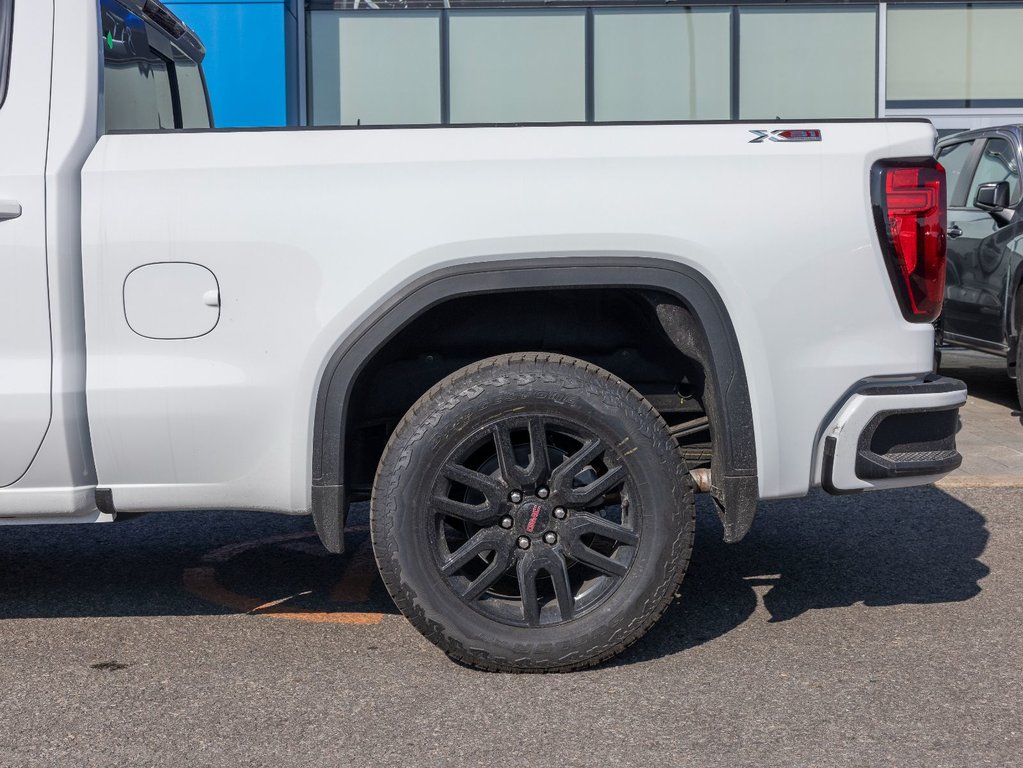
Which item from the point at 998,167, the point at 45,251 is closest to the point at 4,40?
the point at 45,251

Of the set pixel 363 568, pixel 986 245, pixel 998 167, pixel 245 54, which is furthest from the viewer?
pixel 245 54

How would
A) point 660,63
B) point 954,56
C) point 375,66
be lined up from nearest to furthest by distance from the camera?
point 375,66 < point 660,63 < point 954,56

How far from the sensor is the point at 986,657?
354 centimetres

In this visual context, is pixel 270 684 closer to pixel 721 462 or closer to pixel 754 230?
pixel 721 462

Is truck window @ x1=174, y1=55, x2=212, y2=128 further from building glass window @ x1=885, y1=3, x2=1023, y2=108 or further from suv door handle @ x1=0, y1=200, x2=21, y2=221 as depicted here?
building glass window @ x1=885, y1=3, x2=1023, y2=108

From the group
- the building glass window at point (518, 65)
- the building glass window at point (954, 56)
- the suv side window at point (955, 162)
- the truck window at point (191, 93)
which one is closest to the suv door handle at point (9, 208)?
the truck window at point (191, 93)

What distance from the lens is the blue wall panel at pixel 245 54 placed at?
13.8m

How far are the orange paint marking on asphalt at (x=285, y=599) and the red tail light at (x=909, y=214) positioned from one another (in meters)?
1.95

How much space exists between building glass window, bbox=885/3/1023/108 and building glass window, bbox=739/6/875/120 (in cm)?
40

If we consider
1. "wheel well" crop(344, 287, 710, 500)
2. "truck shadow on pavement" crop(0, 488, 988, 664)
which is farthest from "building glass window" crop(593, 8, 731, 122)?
"wheel well" crop(344, 287, 710, 500)

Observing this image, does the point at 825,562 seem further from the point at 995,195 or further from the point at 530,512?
the point at 995,195

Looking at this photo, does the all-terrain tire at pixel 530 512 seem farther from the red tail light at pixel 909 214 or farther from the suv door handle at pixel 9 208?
the suv door handle at pixel 9 208

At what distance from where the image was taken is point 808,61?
15141 millimetres

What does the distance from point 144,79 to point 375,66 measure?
37.0 feet
